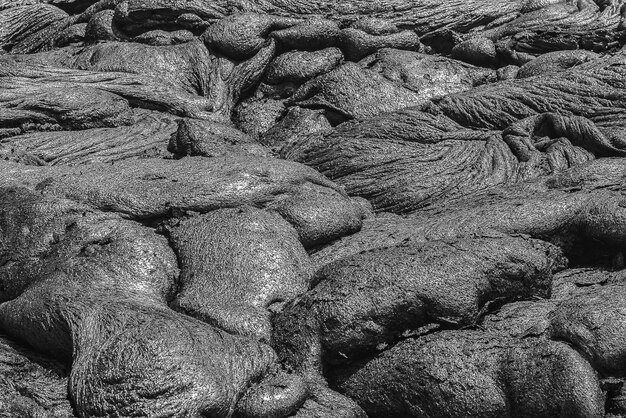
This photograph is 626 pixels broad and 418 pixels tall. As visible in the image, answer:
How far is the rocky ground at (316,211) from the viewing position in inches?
445

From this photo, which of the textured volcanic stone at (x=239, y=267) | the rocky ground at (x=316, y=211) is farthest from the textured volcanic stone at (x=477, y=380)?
the textured volcanic stone at (x=239, y=267)

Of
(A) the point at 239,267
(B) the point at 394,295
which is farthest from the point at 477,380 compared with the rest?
(A) the point at 239,267

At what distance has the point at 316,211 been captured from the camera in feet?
45.0

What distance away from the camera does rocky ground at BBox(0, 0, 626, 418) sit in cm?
1130

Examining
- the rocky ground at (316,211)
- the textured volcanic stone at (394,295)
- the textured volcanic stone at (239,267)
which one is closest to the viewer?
the rocky ground at (316,211)

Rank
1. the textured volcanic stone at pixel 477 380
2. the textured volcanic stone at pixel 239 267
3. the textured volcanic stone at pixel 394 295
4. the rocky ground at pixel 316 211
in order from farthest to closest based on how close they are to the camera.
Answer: the textured volcanic stone at pixel 239 267
the textured volcanic stone at pixel 394 295
the rocky ground at pixel 316 211
the textured volcanic stone at pixel 477 380

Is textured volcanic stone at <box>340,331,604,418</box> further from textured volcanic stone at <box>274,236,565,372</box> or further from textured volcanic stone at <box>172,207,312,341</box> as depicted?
textured volcanic stone at <box>172,207,312,341</box>

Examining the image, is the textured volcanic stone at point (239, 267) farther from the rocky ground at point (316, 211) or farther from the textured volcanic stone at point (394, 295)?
the textured volcanic stone at point (394, 295)

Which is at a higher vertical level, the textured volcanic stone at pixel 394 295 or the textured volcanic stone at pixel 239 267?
the textured volcanic stone at pixel 394 295

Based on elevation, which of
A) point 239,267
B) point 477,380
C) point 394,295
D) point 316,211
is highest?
point 394,295

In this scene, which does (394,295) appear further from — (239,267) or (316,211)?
(316,211)

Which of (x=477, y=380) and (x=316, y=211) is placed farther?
(x=316, y=211)

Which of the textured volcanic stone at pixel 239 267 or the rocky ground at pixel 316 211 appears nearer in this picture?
the rocky ground at pixel 316 211

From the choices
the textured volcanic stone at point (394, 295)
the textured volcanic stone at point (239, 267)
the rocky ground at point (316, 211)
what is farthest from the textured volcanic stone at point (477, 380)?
the textured volcanic stone at point (239, 267)
